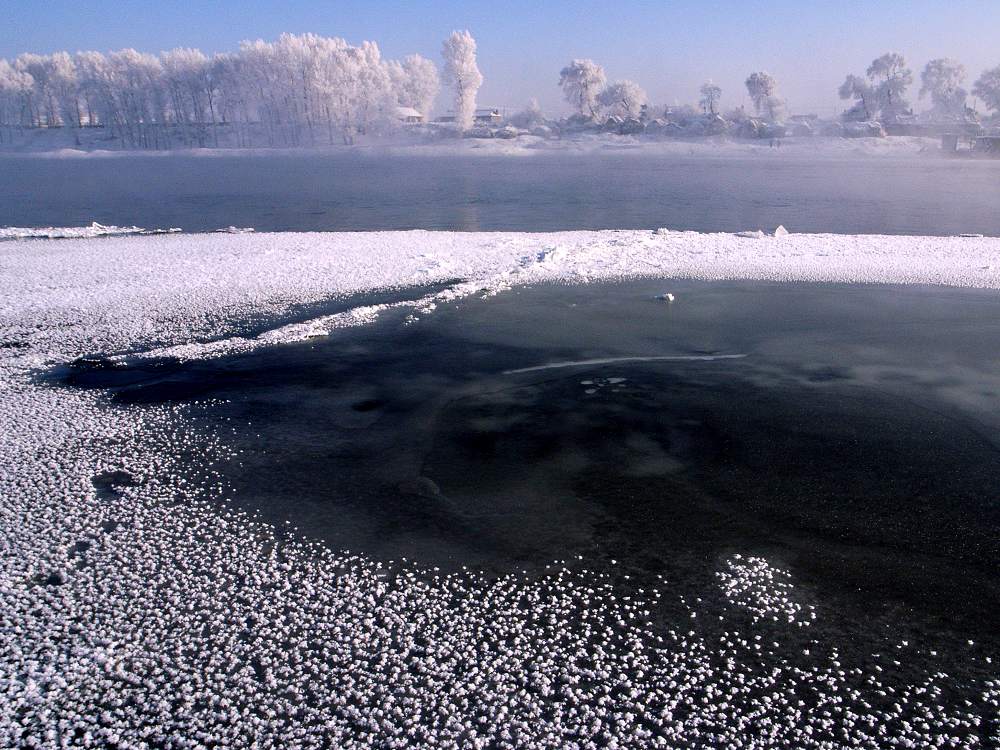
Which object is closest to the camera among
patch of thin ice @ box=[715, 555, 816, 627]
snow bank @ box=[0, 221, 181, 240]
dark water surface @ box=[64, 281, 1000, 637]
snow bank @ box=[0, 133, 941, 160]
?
patch of thin ice @ box=[715, 555, 816, 627]

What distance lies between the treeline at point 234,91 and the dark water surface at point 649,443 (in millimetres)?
104423

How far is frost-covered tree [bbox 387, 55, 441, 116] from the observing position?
118 meters

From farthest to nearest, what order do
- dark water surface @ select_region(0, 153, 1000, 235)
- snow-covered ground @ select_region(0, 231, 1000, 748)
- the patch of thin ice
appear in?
dark water surface @ select_region(0, 153, 1000, 235)
the patch of thin ice
snow-covered ground @ select_region(0, 231, 1000, 748)

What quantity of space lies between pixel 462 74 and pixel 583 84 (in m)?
20.8

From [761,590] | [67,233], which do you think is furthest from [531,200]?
[761,590]

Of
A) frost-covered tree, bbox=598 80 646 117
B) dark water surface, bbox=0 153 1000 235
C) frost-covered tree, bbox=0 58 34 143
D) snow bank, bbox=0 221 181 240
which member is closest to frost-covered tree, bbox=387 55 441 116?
frost-covered tree, bbox=598 80 646 117

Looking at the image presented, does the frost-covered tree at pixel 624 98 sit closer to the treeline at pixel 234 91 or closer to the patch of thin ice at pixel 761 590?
the treeline at pixel 234 91

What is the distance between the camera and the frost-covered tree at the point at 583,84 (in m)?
116

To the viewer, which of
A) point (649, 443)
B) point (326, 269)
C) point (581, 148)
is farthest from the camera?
point (581, 148)

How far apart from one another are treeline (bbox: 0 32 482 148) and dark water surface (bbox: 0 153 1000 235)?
6037 cm

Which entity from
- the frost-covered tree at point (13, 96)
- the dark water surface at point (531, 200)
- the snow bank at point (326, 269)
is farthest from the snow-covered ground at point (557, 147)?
the snow bank at point (326, 269)

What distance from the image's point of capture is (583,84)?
117 metres

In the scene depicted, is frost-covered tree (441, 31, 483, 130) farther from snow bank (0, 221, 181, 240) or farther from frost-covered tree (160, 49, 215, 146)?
snow bank (0, 221, 181, 240)

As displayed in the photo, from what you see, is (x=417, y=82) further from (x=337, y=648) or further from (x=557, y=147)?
(x=337, y=648)
